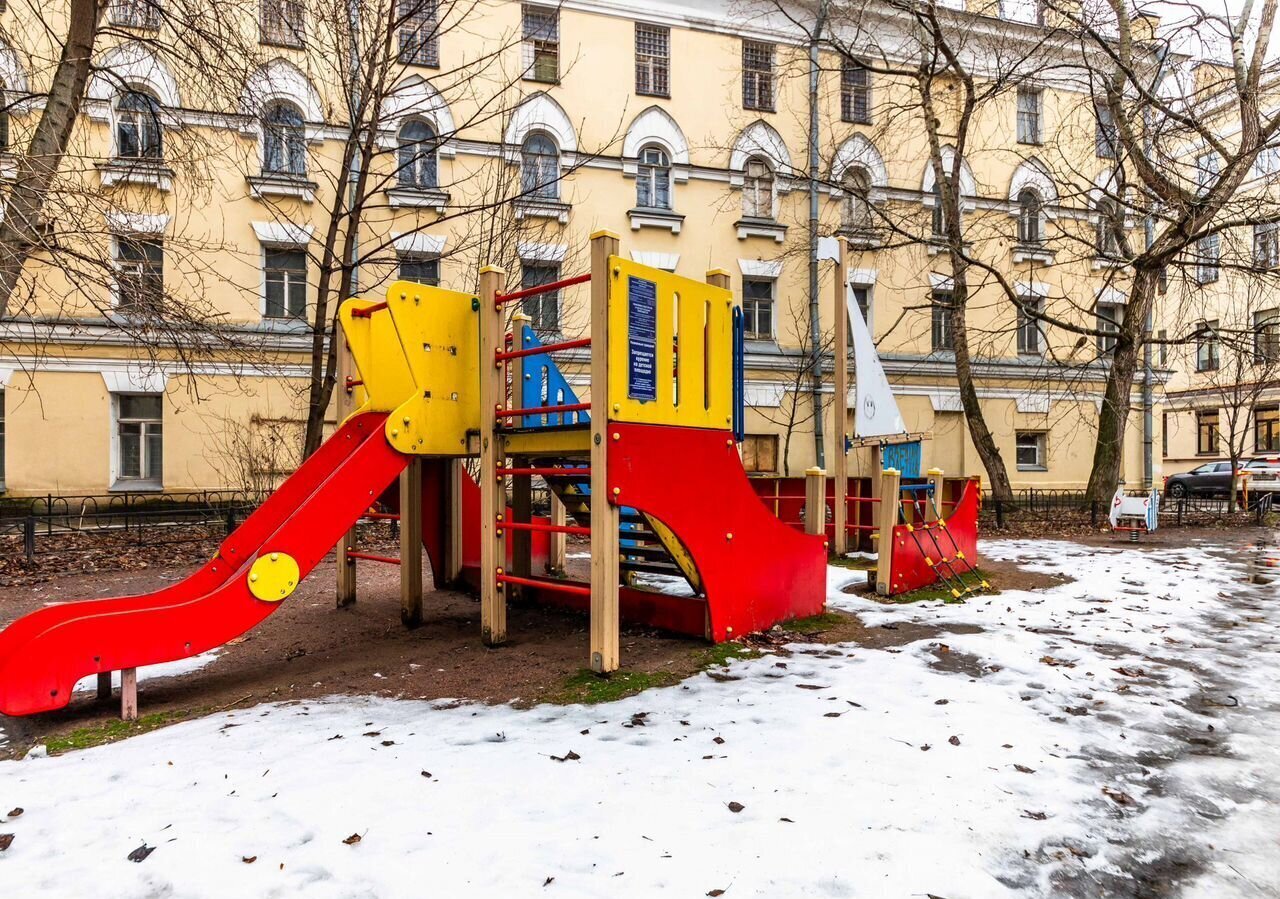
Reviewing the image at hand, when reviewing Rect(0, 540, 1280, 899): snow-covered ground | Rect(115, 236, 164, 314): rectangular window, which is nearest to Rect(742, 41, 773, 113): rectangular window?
Rect(115, 236, 164, 314): rectangular window

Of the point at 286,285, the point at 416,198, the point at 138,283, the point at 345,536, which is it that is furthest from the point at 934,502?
the point at 286,285

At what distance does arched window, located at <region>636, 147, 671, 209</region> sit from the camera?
55.5ft

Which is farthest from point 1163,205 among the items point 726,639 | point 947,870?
point 947,870

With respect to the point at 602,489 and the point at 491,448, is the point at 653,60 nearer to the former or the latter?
the point at 491,448

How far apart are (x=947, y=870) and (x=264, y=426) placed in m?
14.7

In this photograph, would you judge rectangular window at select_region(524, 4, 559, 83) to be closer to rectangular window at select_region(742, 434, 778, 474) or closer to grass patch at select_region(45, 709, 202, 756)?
rectangular window at select_region(742, 434, 778, 474)

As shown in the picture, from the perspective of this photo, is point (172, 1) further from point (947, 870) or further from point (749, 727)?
point (947, 870)

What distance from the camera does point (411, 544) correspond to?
5633mm

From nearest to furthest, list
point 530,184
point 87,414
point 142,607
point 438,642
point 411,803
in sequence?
1. point 411,803
2. point 142,607
3. point 438,642
4. point 87,414
5. point 530,184

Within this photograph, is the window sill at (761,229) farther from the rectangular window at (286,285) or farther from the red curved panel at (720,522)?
the red curved panel at (720,522)

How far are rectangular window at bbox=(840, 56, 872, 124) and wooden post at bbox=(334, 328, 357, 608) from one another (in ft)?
51.7

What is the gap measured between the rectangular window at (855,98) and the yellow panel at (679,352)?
51.6 feet

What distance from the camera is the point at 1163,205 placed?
1210cm

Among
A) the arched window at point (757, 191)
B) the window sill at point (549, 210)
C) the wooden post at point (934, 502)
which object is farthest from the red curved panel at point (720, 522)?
the arched window at point (757, 191)
